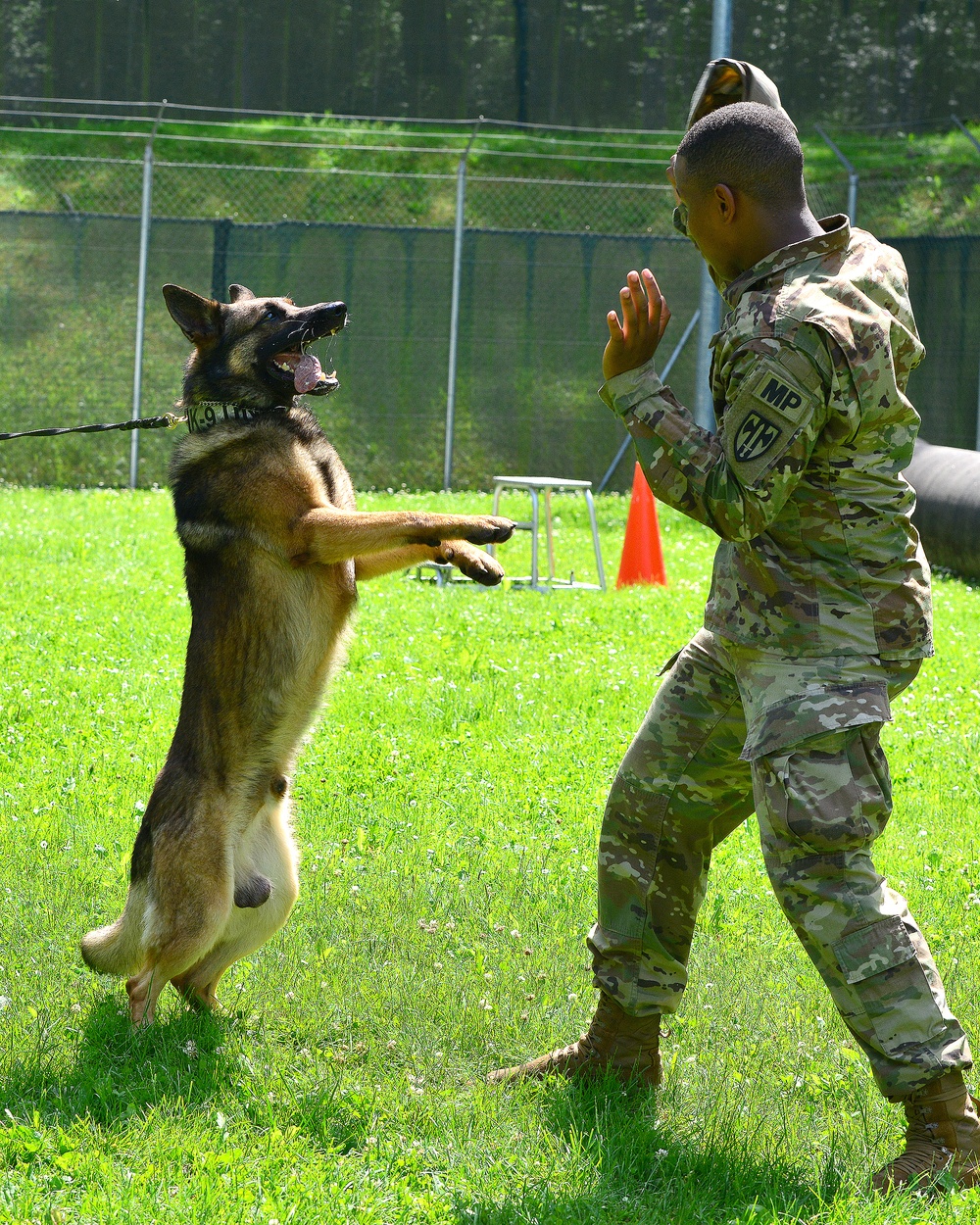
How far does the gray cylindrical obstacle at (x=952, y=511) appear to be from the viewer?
1107cm

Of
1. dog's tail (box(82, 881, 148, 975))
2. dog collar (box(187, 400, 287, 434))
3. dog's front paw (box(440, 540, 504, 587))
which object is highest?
dog collar (box(187, 400, 287, 434))

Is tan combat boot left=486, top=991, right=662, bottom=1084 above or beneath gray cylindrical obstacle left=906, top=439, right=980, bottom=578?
beneath

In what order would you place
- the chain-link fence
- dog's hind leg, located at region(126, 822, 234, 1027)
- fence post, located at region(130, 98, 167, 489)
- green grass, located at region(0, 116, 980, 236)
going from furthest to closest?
green grass, located at region(0, 116, 980, 236) → the chain-link fence → fence post, located at region(130, 98, 167, 489) → dog's hind leg, located at region(126, 822, 234, 1027)

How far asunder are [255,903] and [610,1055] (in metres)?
1.09

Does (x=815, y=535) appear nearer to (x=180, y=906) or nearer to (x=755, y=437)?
(x=755, y=437)

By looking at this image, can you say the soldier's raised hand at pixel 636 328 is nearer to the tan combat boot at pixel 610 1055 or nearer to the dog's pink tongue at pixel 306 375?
the dog's pink tongue at pixel 306 375

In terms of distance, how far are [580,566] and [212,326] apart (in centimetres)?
Result: 777

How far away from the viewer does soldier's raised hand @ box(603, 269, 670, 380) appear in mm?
2828

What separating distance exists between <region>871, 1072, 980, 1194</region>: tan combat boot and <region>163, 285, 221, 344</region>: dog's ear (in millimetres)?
2957

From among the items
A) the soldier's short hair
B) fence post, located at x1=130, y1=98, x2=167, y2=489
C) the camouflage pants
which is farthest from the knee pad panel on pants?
fence post, located at x1=130, y1=98, x2=167, y2=489

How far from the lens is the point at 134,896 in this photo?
347 centimetres

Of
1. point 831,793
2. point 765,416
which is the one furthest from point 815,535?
point 831,793

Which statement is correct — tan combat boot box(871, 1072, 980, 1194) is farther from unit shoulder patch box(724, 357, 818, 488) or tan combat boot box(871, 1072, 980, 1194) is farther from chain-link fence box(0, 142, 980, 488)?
chain-link fence box(0, 142, 980, 488)

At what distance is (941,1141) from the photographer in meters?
2.70
